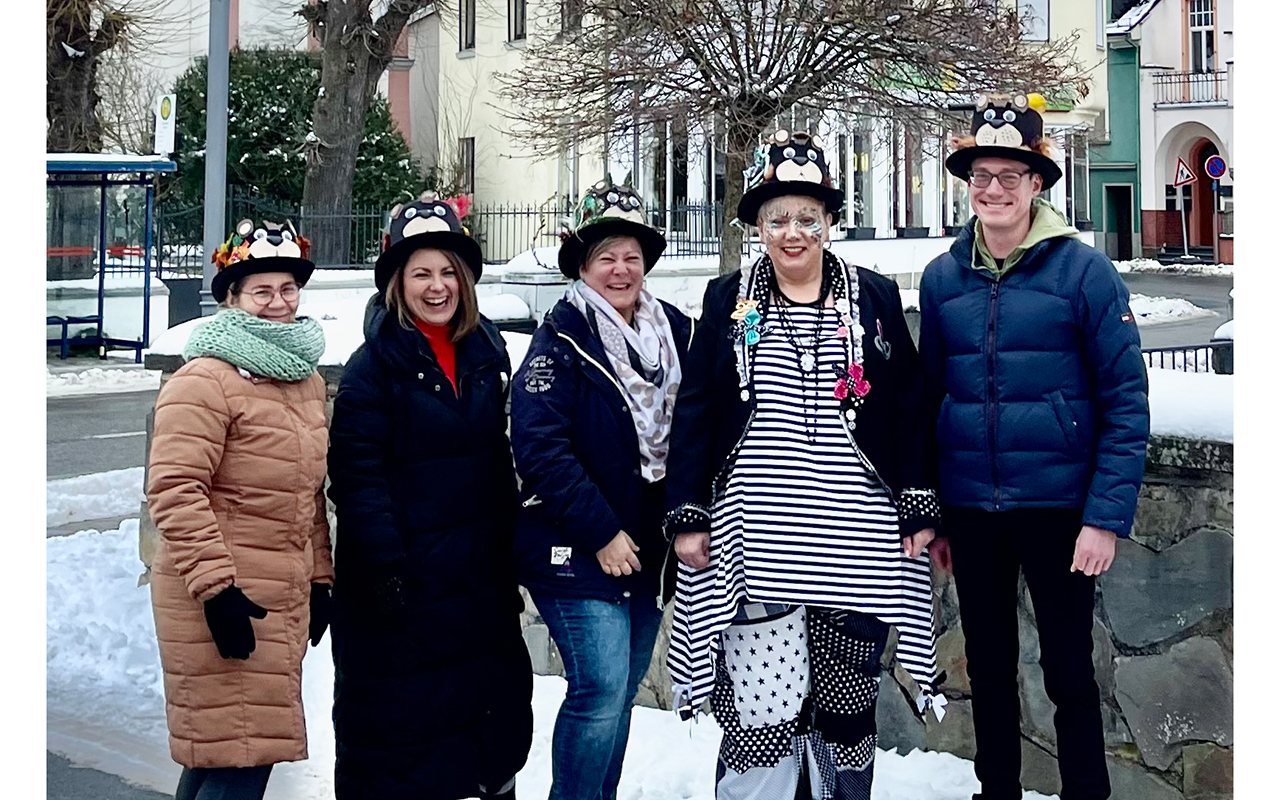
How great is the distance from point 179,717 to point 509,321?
878cm

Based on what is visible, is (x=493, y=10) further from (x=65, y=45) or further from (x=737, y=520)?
(x=737, y=520)

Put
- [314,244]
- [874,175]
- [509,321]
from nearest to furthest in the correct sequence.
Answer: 1. [509,321]
2. [314,244]
3. [874,175]

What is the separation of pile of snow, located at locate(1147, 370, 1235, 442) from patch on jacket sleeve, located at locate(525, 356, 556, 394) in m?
1.75

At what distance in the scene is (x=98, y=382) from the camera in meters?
18.0

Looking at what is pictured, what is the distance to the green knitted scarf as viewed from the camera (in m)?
4.00

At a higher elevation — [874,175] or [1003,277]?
[874,175]

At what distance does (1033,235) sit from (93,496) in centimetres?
847

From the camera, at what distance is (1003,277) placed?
406cm

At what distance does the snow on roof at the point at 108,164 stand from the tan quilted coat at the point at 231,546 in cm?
1489

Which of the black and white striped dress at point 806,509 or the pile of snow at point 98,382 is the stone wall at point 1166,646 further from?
the pile of snow at point 98,382

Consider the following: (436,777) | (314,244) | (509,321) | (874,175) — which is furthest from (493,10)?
(436,777)

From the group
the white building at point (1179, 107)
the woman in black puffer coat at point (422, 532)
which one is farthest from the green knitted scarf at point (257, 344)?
the white building at point (1179, 107)

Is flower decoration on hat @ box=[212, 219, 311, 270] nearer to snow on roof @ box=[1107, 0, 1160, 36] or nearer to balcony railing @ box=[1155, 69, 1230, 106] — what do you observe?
balcony railing @ box=[1155, 69, 1230, 106]
